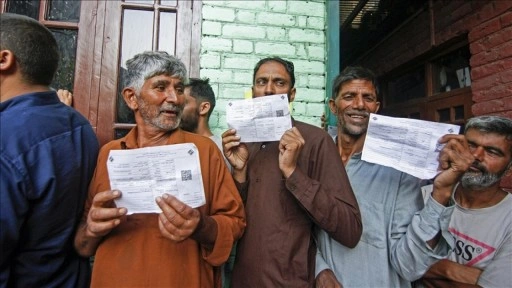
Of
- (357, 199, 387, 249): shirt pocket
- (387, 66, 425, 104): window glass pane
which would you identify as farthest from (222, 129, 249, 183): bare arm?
(387, 66, 425, 104): window glass pane

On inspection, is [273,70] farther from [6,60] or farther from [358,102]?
[6,60]

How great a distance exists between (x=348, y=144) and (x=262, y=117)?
640 millimetres

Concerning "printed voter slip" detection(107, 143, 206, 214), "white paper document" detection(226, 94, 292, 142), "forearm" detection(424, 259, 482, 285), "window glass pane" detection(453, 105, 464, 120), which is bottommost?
"forearm" detection(424, 259, 482, 285)

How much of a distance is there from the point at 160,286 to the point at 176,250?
141 millimetres

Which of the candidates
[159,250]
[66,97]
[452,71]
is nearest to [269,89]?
[159,250]

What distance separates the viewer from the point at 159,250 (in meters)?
1.33

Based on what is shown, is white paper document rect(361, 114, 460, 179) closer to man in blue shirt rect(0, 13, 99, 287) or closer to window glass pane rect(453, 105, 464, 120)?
man in blue shirt rect(0, 13, 99, 287)

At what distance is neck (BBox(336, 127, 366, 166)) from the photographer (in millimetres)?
1874

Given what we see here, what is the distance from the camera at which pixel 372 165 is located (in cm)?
178

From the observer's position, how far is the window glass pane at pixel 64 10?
237cm

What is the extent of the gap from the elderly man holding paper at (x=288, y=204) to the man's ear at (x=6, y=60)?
86 cm

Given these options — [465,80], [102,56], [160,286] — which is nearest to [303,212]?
[160,286]

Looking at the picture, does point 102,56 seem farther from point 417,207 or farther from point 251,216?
point 417,207

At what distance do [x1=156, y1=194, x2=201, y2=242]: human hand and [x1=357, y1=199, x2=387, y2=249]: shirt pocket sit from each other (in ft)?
2.93
